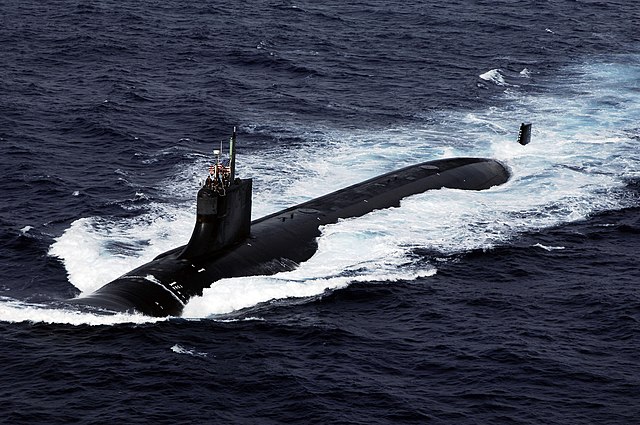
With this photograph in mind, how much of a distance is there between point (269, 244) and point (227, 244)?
259cm

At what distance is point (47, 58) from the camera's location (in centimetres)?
9962

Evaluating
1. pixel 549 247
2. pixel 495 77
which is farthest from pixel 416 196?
pixel 495 77

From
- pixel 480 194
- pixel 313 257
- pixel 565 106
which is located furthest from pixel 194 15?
pixel 313 257

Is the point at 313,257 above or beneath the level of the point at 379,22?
beneath

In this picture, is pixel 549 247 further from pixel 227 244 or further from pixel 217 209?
pixel 217 209

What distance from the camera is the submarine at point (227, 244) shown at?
167 feet

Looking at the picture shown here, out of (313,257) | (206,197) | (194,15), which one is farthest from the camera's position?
(194,15)

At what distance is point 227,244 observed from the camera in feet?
187

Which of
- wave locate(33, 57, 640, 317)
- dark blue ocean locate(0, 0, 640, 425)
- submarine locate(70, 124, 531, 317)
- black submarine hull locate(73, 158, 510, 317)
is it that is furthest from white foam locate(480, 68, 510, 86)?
submarine locate(70, 124, 531, 317)

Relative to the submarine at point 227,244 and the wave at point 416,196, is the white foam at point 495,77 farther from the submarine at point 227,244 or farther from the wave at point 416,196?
the submarine at point 227,244

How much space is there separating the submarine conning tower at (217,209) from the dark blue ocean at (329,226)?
2856 mm

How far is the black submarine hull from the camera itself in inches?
2007

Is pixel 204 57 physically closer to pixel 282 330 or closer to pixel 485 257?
pixel 485 257

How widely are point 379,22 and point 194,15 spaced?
66.8 feet
